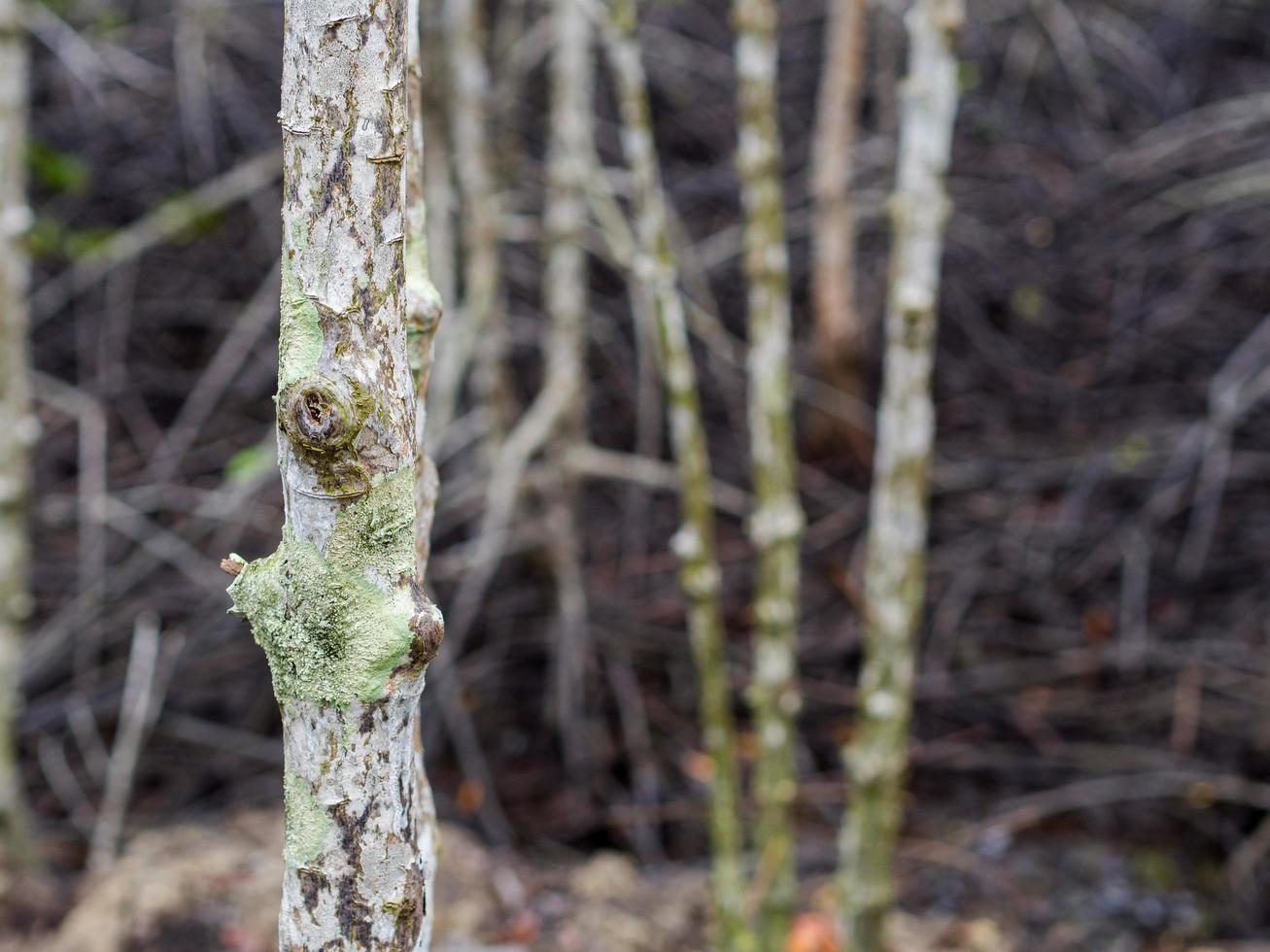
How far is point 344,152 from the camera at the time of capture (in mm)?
667

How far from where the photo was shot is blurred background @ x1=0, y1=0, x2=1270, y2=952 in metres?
2.85

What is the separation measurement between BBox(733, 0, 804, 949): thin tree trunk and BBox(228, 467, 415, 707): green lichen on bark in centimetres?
129

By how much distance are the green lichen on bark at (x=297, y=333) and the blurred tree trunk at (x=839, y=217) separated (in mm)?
3391

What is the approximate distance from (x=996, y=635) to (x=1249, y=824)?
2.91 feet

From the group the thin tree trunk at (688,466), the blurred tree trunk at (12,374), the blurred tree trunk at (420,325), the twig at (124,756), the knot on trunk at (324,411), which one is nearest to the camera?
the knot on trunk at (324,411)

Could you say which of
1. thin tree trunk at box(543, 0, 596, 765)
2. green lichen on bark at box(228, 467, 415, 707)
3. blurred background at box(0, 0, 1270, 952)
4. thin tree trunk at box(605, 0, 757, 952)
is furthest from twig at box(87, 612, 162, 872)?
green lichen on bark at box(228, 467, 415, 707)

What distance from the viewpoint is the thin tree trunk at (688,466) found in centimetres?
188

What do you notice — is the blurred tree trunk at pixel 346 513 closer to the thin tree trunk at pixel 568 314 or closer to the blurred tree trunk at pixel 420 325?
the blurred tree trunk at pixel 420 325

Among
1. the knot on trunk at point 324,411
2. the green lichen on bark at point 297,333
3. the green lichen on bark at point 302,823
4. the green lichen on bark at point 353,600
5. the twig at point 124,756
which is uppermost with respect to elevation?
the green lichen on bark at point 297,333

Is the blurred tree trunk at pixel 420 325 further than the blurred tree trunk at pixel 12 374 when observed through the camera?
No

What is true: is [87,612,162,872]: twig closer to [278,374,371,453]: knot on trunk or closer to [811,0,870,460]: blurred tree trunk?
[278,374,371,453]: knot on trunk

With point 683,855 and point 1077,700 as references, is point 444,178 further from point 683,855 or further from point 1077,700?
point 1077,700

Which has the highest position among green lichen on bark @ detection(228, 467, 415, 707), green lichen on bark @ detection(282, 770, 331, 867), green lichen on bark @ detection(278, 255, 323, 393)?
green lichen on bark @ detection(278, 255, 323, 393)

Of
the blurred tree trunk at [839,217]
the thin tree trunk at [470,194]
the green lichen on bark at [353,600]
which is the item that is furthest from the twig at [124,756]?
the blurred tree trunk at [839,217]
